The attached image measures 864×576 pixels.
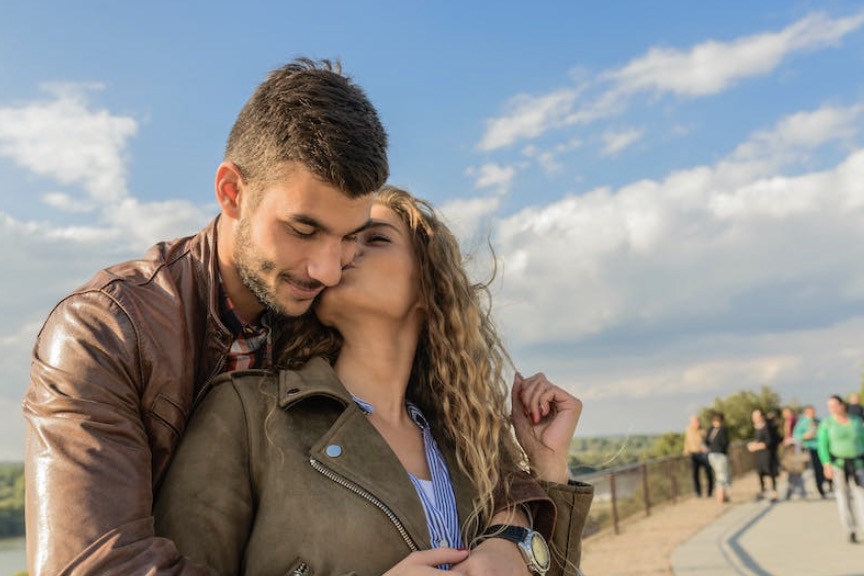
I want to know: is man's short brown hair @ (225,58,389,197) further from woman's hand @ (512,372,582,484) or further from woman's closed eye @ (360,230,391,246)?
woman's hand @ (512,372,582,484)

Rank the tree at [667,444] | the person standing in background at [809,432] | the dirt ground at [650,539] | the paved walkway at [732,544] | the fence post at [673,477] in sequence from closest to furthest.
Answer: the paved walkway at [732,544] → the dirt ground at [650,539] → the person standing in background at [809,432] → the fence post at [673,477] → the tree at [667,444]

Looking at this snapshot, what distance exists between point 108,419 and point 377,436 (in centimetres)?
92

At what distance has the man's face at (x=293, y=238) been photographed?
2920 millimetres

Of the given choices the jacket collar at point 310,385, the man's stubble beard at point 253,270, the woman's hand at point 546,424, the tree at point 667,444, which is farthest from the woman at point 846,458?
the tree at point 667,444

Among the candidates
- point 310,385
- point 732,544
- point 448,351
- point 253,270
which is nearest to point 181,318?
point 253,270

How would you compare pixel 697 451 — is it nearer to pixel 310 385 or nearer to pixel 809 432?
pixel 809 432

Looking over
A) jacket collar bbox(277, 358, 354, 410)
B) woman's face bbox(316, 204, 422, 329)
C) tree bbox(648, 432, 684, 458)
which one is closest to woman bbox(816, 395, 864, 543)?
woman's face bbox(316, 204, 422, 329)

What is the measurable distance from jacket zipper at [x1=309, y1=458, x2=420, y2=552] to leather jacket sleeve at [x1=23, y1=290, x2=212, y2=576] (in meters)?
0.49

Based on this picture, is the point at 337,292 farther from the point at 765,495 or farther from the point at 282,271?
the point at 765,495

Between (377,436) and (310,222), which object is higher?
(310,222)

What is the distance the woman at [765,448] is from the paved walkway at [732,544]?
2.60ft

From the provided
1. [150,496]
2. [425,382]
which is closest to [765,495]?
[425,382]

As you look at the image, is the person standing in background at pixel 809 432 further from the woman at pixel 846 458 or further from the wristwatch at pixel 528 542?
the wristwatch at pixel 528 542

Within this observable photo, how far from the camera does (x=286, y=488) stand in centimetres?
264
